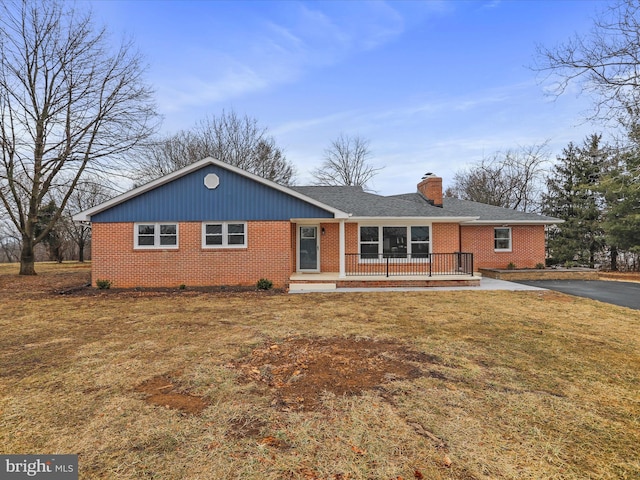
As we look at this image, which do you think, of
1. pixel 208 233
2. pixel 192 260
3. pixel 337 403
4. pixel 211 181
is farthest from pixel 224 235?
pixel 337 403

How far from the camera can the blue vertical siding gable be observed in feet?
40.8

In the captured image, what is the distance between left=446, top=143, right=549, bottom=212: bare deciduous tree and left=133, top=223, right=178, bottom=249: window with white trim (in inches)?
1251

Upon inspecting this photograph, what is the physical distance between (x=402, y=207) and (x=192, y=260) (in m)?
9.67

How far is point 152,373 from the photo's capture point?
4.30m

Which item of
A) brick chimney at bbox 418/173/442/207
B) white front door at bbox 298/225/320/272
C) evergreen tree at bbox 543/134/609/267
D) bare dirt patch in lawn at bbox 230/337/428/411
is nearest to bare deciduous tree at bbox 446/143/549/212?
A: evergreen tree at bbox 543/134/609/267

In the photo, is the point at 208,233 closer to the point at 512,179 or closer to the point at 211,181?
the point at 211,181

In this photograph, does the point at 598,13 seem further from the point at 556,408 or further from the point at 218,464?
the point at 218,464

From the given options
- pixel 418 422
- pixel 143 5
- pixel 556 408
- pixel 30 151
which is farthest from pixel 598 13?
pixel 30 151

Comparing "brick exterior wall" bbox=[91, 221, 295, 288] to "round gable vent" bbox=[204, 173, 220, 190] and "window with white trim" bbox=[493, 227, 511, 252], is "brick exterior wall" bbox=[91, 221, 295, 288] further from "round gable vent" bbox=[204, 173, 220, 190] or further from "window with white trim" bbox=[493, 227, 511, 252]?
"window with white trim" bbox=[493, 227, 511, 252]

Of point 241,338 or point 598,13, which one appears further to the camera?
point 598,13

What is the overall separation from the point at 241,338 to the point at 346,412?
10.7ft

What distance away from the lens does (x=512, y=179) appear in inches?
1278

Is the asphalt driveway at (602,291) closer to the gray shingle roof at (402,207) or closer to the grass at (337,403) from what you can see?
the grass at (337,403)

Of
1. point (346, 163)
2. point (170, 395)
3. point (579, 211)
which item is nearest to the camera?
point (170, 395)
